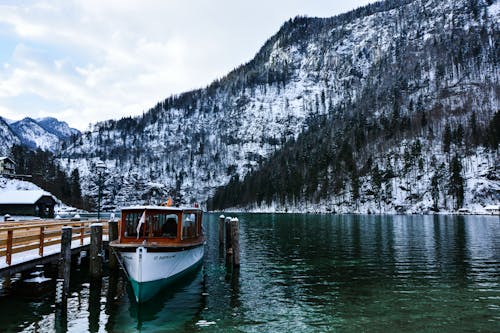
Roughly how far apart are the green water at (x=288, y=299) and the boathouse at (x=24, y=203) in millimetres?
54587

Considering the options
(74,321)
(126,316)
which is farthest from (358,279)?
(74,321)

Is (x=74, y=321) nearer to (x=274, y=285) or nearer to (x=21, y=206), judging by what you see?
(x=274, y=285)

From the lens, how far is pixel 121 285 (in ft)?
73.3

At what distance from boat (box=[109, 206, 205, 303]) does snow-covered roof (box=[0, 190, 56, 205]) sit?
6376cm

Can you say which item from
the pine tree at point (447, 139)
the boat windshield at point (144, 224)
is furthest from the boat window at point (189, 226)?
the pine tree at point (447, 139)

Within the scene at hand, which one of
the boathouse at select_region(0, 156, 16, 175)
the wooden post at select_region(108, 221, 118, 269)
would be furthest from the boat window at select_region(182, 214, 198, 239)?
the boathouse at select_region(0, 156, 16, 175)

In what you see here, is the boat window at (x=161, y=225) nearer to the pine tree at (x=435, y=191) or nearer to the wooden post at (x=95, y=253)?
the wooden post at (x=95, y=253)

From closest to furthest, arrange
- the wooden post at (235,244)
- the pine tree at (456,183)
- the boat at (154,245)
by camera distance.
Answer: the boat at (154,245)
the wooden post at (235,244)
the pine tree at (456,183)

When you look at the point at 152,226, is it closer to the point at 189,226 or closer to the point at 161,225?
the point at 161,225

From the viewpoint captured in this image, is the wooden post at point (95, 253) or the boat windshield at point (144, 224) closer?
the boat windshield at point (144, 224)

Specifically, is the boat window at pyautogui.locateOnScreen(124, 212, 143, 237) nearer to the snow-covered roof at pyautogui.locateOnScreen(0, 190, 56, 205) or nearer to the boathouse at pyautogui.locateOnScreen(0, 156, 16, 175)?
the snow-covered roof at pyautogui.locateOnScreen(0, 190, 56, 205)

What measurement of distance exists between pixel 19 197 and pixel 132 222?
222 ft

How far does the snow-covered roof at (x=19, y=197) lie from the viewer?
7332 centimetres

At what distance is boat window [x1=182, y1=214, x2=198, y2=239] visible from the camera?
881 inches
